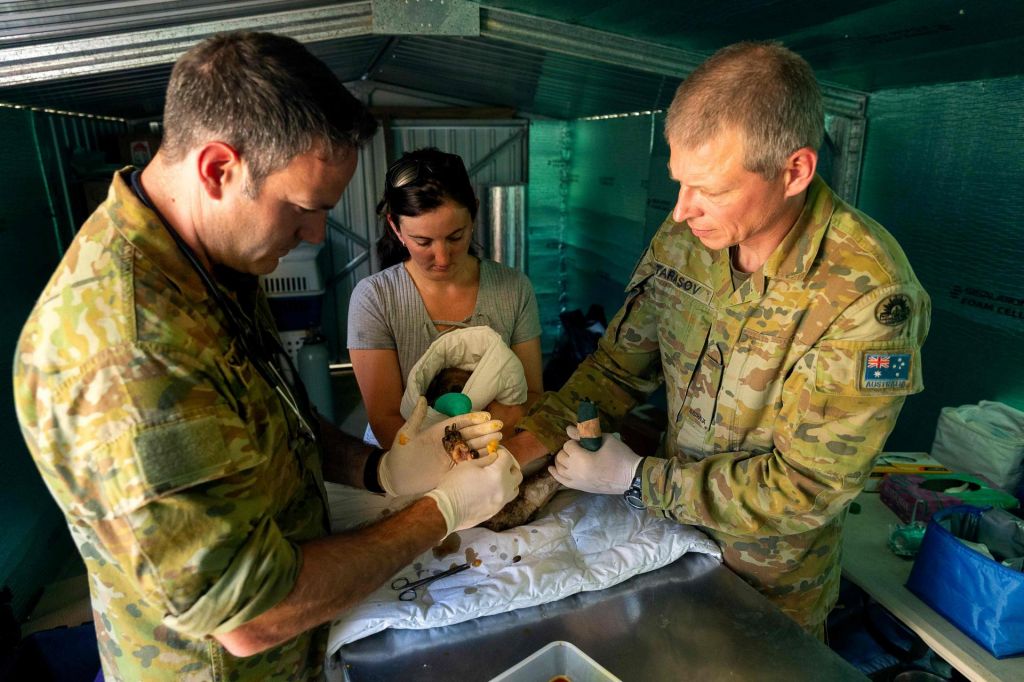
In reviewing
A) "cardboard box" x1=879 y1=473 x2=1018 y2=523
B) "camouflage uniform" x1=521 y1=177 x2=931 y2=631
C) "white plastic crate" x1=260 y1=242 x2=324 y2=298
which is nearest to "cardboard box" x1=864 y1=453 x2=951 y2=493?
"cardboard box" x1=879 y1=473 x2=1018 y2=523

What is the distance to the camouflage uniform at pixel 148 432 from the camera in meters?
0.92

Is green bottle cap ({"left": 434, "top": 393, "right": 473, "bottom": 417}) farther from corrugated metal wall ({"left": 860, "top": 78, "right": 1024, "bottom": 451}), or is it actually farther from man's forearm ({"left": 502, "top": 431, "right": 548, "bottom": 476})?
corrugated metal wall ({"left": 860, "top": 78, "right": 1024, "bottom": 451})

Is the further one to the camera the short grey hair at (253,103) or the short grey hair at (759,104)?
the short grey hair at (759,104)

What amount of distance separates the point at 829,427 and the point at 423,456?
1056 mm

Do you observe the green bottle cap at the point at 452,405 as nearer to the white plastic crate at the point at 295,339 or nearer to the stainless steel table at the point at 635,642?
the stainless steel table at the point at 635,642

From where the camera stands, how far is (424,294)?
98.1 inches

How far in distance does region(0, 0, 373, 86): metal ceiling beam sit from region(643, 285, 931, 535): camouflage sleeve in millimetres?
2330

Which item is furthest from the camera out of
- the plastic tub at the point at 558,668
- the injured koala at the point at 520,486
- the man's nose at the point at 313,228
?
the injured koala at the point at 520,486

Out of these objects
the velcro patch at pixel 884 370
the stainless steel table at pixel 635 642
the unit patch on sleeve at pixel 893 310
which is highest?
the unit patch on sleeve at pixel 893 310

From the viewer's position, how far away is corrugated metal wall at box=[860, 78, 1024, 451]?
8.67ft

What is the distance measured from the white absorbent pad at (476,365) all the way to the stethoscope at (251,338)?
2.03ft

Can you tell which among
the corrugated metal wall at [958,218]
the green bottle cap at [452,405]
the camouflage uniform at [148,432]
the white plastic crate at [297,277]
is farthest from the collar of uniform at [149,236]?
the white plastic crate at [297,277]

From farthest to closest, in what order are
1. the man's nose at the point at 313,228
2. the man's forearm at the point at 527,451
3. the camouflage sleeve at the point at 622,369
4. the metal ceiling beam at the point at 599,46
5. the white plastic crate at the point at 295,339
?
1. the white plastic crate at the point at 295,339
2. the metal ceiling beam at the point at 599,46
3. the camouflage sleeve at the point at 622,369
4. the man's forearm at the point at 527,451
5. the man's nose at the point at 313,228

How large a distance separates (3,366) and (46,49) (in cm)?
171
